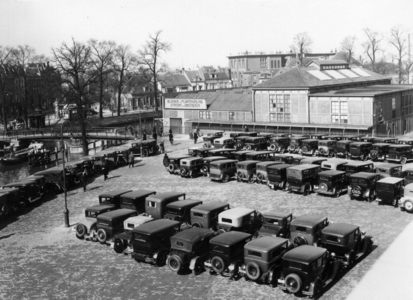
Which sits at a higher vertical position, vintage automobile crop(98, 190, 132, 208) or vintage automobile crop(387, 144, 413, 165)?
vintage automobile crop(387, 144, 413, 165)

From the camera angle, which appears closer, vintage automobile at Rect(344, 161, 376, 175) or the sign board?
vintage automobile at Rect(344, 161, 376, 175)

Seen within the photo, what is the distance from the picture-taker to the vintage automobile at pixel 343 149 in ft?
130

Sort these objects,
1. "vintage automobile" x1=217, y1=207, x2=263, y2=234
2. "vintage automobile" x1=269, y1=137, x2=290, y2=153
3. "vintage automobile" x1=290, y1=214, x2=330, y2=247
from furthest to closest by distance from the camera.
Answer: "vintage automobile" x1=269, y1=137, x2=290, y2=153
"vintage automobile" x1=217, y1=207, x2=263, y2=234
"vintage automobile" x1=290, y1=214, x2=330, y2=247

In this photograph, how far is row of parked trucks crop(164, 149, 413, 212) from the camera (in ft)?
86.5


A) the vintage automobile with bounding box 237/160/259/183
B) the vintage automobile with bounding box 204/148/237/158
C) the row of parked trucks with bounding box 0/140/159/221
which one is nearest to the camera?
the row of parked trucks with bounding box 0/140/159/221

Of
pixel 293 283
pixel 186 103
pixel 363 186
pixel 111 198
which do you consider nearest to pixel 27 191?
pixel 111 198

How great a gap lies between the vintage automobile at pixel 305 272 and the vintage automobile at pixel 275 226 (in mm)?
4169

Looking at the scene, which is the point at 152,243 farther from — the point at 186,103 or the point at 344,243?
the point at 186,103

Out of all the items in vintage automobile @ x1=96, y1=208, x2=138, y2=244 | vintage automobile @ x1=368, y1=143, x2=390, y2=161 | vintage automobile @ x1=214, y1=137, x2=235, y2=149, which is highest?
vintage automobile @ x1=214, y1=137, x2=235, y2=149

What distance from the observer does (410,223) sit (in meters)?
23.1

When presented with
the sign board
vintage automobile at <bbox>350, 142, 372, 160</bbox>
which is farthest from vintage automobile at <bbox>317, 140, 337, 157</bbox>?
the sign board

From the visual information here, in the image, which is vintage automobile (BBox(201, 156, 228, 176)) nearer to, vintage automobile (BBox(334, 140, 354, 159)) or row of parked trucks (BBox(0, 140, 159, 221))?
row of parked trucks (BBox(0, 140, 159, 221))

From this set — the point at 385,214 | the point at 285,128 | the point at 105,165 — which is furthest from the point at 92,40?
the point at 385,214

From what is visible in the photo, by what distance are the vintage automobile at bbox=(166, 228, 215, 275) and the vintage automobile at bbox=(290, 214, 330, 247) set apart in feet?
12.7
